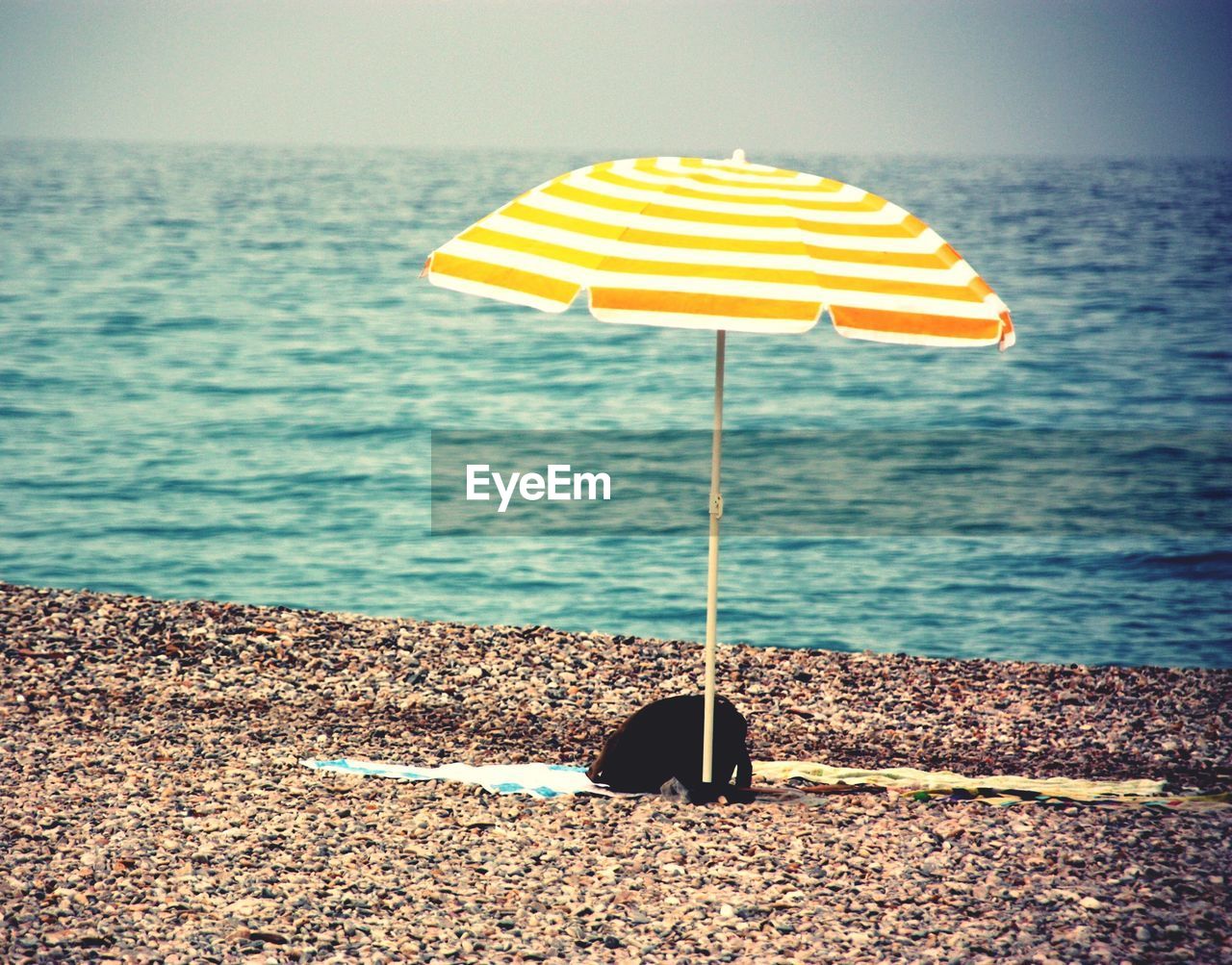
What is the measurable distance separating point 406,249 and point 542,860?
46331 millimetres

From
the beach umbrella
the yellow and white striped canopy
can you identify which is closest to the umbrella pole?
the beach umbrella

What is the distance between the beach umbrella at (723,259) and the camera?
13.0 feet

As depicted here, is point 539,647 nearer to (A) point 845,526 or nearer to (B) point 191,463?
(A) point 845,526

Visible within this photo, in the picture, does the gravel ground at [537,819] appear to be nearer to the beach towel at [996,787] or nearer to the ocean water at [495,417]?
the beach towel at [996,787]

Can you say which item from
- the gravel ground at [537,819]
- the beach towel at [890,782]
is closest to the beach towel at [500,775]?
the beach towel at [890,782]

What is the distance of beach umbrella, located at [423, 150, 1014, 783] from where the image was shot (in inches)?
156

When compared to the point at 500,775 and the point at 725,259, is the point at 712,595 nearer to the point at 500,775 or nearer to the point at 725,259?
the point at 500,775

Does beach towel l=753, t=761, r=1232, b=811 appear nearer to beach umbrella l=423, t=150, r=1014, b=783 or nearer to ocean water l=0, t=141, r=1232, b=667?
beach umbrella l=423, t=150, r=1014, b=783

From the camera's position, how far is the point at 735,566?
1359 centimetres

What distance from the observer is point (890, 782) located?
17.2 ft

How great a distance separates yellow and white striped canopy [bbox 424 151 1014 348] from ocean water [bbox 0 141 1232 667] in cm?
696

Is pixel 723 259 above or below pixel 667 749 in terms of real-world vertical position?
above

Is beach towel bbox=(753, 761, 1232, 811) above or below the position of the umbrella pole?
below

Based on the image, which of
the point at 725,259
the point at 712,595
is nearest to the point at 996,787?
the point at 712,595
